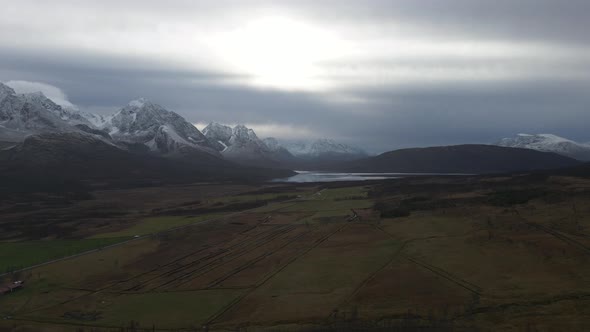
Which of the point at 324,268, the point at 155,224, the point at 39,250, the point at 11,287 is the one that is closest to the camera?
the point at 11,287

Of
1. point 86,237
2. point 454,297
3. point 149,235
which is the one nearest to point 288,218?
point 149,235

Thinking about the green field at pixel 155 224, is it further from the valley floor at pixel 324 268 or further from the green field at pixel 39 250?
the green field at pixel 39 250

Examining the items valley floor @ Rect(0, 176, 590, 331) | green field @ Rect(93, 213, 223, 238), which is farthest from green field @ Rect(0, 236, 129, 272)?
green field @ Rect(93, 213, 223, 238)

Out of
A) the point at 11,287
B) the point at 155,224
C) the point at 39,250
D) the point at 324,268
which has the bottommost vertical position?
the point at 11,287

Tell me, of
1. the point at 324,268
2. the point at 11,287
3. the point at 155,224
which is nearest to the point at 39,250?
the point at 11,287

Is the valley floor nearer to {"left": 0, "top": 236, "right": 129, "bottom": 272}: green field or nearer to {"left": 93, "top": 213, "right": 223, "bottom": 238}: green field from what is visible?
{"left": 0, "top": 236, "right": 129, "bottom": 272}: green field

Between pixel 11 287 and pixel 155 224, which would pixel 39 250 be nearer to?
pixel 11 287

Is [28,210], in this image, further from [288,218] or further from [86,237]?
[288,218]
